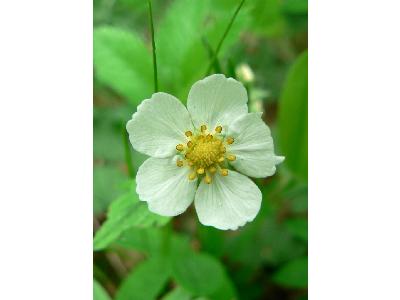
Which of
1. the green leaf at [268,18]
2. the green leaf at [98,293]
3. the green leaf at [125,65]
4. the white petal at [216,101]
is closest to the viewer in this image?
the white petal at [216,101]

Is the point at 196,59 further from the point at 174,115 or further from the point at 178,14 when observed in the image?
the point at 174,115

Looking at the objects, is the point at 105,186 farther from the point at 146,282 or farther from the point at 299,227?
the point at 299,227

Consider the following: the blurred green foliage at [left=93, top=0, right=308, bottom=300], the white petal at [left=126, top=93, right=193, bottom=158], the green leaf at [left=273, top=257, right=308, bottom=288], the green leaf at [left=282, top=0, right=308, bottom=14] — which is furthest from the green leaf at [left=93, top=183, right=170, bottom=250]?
the green leaf at [left=282, top=0, right=308, bottom=14]

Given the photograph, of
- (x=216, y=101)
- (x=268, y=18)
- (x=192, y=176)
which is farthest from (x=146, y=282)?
(x=268, y=18)

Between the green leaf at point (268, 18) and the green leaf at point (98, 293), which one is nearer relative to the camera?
the green leaf at point (98, 293)

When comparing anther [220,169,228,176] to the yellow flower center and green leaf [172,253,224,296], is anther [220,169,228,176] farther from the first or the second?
green leaf [172,253,224,296]

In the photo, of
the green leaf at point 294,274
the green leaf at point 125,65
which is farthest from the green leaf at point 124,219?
the green leaf at point 294,274

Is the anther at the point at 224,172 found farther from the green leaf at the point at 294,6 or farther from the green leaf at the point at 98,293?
the green leaf at the point at 294,6
